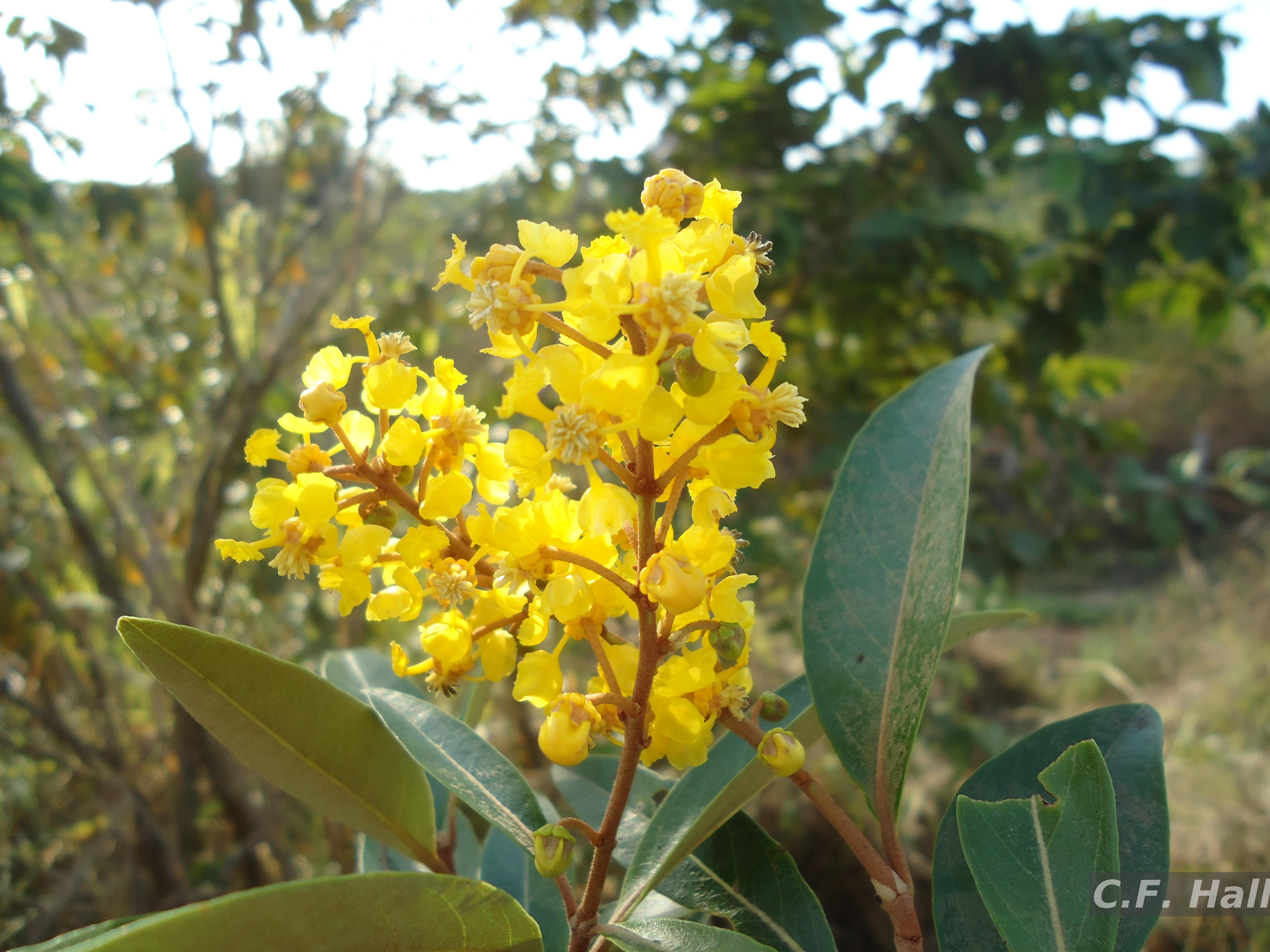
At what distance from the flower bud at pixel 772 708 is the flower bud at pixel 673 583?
155 mm

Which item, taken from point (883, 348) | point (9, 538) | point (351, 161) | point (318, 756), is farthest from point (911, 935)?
point (351, 161)

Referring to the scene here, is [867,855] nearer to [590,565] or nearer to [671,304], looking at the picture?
[590,565]

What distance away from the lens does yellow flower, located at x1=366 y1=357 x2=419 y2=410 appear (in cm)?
64

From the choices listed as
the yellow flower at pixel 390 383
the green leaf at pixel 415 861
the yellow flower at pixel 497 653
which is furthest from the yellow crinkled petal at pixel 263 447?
the green leaf at pixel 415 861

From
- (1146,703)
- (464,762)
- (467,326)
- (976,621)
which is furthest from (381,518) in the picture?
(467,326)

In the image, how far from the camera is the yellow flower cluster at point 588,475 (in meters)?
0.54

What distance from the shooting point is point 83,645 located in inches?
81.7

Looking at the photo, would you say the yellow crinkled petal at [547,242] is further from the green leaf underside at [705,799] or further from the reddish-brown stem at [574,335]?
the green leaf underside at [705,799]

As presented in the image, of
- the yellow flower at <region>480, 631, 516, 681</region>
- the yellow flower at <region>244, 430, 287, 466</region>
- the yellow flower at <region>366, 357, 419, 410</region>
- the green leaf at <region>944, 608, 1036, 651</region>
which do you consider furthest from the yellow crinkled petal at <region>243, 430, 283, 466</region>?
the green leaf at <region>944, 608, 1036, 651</region>

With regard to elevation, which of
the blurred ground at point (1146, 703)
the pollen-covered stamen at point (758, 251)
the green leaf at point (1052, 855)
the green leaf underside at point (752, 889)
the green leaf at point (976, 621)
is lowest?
the blurred ground at point (1146, 703)

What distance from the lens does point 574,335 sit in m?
0.59

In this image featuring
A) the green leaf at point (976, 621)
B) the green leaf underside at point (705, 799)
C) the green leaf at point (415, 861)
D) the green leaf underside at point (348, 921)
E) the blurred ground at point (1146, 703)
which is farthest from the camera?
the blurred ground at point (1146, 703)

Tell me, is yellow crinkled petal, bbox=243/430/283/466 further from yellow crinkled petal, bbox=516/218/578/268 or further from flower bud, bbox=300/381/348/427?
yellow crinkled petal, bbox=516/218/578/268

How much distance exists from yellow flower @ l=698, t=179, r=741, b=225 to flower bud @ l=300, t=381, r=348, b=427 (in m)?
0.33
